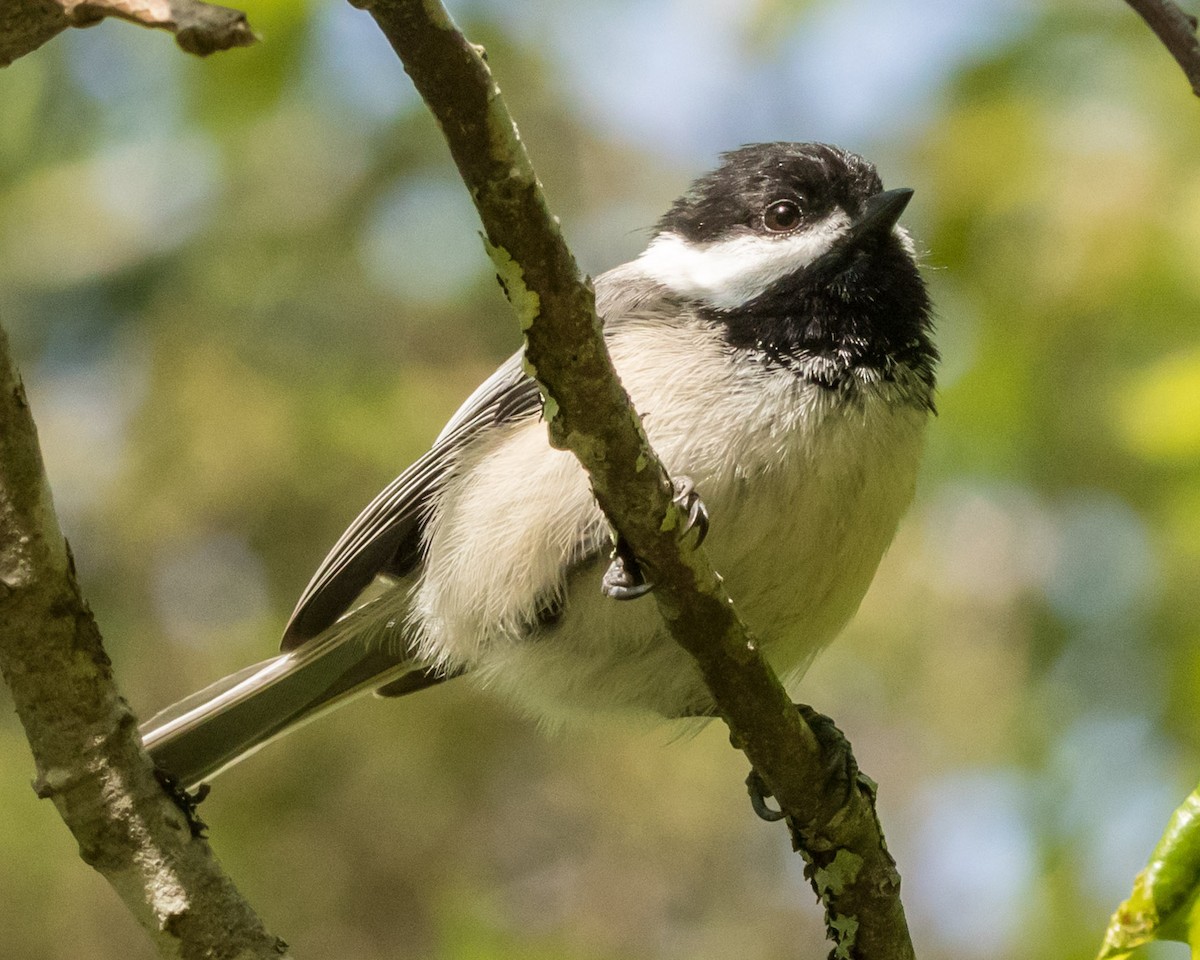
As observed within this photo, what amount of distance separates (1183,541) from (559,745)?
255cm

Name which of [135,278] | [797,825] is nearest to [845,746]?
[797,825]

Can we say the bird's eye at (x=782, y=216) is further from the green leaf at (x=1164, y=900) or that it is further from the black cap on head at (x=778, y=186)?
the green leaf at (x=1164, y=900)

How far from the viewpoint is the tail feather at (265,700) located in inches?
129

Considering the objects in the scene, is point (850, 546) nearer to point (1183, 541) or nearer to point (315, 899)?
point (1183, 541)

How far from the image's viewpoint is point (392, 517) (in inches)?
130

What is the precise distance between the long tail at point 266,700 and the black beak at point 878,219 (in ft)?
4.74

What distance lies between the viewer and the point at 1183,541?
3.74 meters

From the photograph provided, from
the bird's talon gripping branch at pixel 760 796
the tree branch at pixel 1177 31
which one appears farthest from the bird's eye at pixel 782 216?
the tree branch at pixel 1177 31

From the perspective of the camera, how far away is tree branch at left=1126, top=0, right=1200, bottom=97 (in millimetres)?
1502

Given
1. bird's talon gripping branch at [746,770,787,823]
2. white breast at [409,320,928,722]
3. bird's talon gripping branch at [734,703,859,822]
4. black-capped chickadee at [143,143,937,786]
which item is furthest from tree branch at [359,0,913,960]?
white breast at [409,320,928,722]

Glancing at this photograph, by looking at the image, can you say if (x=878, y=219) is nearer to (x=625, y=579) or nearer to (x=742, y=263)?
(x=742, y=263)

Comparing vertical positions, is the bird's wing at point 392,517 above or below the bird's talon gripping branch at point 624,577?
above

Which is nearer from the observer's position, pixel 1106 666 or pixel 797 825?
pixel 797 825

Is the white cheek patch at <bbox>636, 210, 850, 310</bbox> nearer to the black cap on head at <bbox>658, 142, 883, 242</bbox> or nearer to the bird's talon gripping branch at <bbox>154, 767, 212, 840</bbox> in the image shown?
the black cap on head at <bbox>658, 142, 883, 242</bbox>
